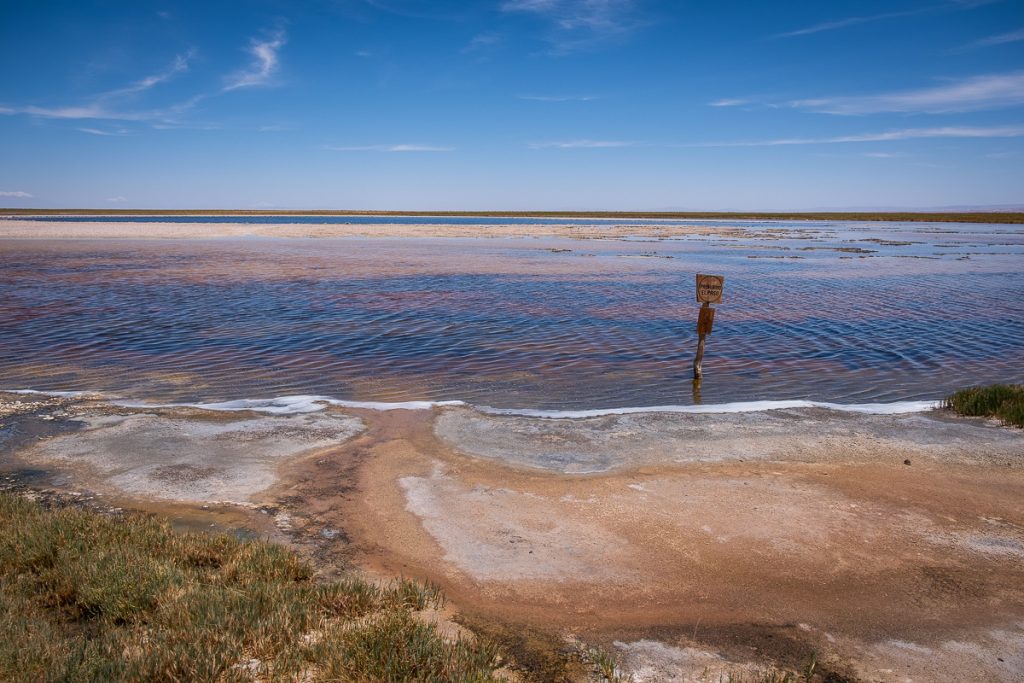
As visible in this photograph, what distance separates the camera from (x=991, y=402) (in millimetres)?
Result: 9727

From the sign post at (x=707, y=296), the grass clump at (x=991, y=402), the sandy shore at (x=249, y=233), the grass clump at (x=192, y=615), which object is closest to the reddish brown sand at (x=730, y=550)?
the grass clump at (x=192, y=615)

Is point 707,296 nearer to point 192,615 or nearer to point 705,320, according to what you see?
point 705,320

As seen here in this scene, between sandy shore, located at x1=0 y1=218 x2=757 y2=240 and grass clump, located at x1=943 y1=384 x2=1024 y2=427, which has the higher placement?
sandy shore, located at x1=0 y1=218 x2=757 y2=240

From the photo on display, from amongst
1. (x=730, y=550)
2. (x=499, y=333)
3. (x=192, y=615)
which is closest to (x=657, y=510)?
(x=730, y=550)

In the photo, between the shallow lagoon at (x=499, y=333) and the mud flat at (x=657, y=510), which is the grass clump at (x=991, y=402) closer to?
the mud flat at (x=657, y=510)

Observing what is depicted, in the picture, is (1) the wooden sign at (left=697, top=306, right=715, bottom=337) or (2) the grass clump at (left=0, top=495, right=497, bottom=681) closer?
(2) the grass clump at (left=0, top=495, right=497, bottom=681)

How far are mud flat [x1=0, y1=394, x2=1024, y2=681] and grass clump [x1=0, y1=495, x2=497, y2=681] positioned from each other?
78cm

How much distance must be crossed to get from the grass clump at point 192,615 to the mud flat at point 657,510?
0.78 meters

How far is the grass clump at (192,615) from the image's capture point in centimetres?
366

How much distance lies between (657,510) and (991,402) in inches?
270

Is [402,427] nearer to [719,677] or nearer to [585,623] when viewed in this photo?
[585,623]

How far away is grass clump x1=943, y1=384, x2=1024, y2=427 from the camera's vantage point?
9.27 metres

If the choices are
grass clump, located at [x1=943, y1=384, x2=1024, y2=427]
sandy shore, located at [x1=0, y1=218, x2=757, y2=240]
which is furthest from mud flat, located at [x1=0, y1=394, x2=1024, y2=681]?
sandy shore, located at [x1=0, y1=218, x2=757, y2=240]

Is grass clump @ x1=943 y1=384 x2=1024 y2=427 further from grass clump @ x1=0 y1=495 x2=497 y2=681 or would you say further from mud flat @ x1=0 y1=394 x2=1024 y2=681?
grass clump @ x1=0 y1=495 x2=497 y2=681
